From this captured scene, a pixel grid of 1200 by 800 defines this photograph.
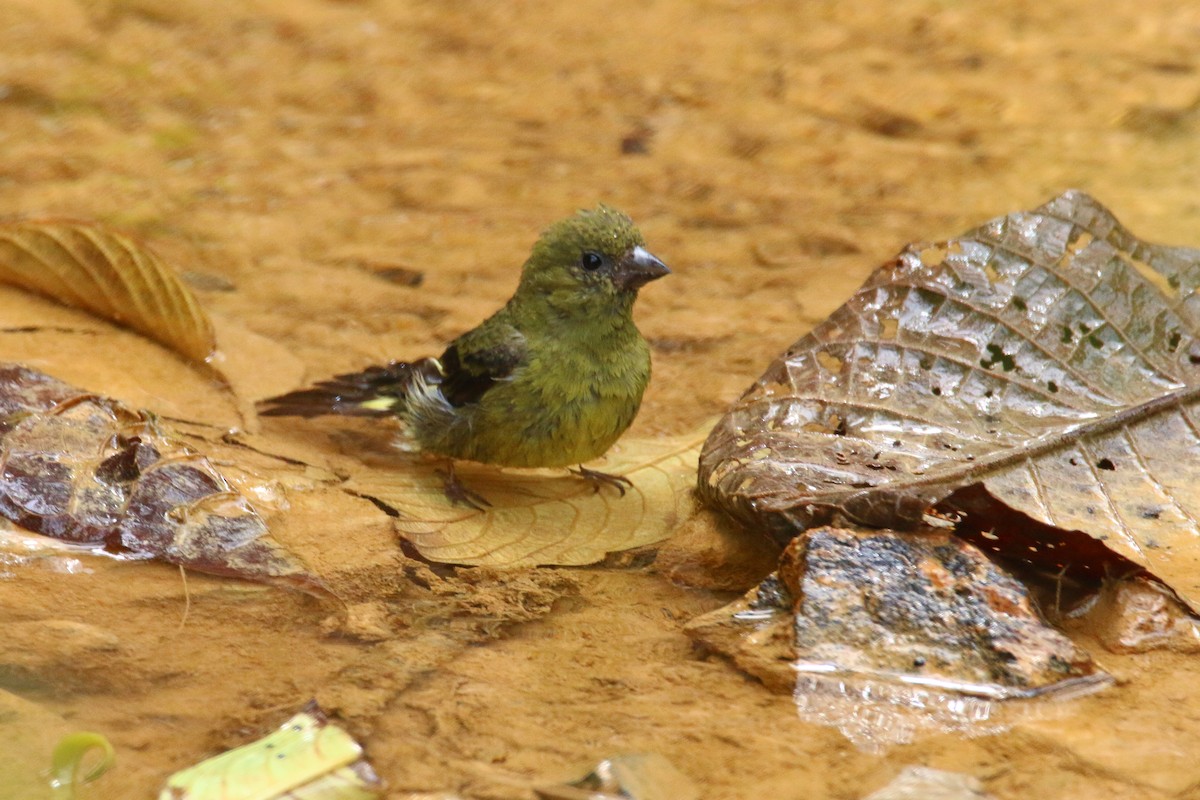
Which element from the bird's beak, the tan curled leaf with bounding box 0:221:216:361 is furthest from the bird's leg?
the tan curled leaf with bounding box 0:221:216:361

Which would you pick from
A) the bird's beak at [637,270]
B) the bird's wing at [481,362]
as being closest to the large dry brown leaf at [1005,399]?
the bird's beak at [637,270]

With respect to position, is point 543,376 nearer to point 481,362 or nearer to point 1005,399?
point 481,362

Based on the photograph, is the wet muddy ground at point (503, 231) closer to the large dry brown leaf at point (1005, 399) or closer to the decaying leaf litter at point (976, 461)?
the decaying leaf litter at point (976, 461)

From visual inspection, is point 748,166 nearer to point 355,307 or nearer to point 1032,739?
point 355,307

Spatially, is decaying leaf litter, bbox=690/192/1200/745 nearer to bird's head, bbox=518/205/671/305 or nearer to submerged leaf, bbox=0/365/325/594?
bird's head, bbox=518/205/671/305

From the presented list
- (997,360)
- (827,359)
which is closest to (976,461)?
(997,360)

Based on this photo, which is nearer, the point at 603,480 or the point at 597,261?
the point at 603,480

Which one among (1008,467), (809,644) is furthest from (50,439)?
(1008,467)
